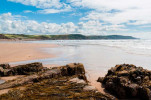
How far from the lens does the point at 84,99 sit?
567 centimetres

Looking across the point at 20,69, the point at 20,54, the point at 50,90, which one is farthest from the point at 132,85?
the point at 20,54

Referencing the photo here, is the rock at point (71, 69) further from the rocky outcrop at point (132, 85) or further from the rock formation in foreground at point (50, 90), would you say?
the rocky outcrop at point (132, 85)

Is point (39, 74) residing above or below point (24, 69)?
above

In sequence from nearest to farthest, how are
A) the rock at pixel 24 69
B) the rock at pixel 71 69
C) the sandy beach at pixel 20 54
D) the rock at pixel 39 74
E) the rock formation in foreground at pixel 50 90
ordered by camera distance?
the rock formation in foreground at pixel 50 90
the rock at pixel 39 74
the rock at pixel 71 69
the rock at pixel 24 69
the sandy beach at pixel 20 54

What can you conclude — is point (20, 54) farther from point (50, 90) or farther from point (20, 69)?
point (50, 90)

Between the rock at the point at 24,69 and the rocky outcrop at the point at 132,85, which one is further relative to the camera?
the rock at the point at 24,69

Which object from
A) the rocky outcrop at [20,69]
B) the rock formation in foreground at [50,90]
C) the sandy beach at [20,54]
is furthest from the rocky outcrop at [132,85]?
the sandy beach at [20,54]

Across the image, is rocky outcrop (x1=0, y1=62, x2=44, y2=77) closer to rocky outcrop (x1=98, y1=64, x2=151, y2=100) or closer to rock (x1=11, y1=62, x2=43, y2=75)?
rock (x1=11, y1=62, x2=43, y2=75)

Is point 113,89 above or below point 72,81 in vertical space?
below

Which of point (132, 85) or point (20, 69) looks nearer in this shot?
point (132, 85)

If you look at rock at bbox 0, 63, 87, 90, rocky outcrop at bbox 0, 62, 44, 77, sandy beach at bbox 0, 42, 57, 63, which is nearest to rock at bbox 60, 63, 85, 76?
rock at bbox 0, 63, 87, 90

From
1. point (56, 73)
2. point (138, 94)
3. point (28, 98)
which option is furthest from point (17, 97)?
point (138, 94)

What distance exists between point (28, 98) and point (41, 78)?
2.99 m

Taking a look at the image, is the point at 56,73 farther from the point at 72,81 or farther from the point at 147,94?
the point at 147,94
